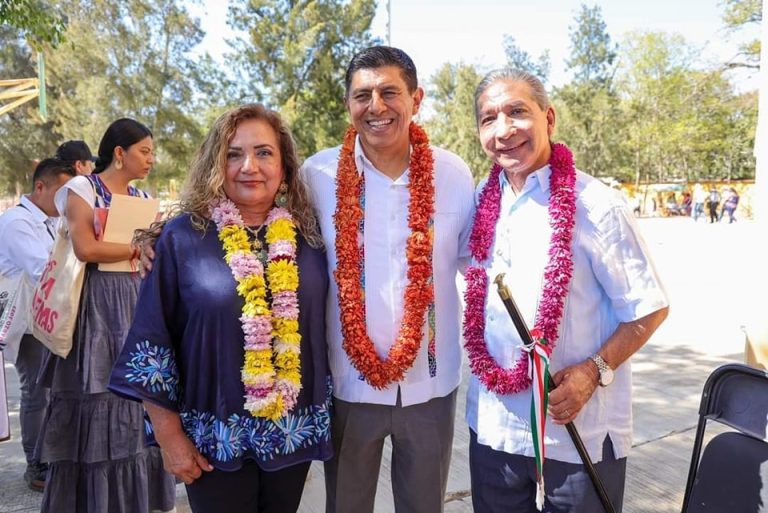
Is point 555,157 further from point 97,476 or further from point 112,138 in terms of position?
point 97,476

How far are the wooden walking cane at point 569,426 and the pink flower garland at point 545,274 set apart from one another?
0.09 m

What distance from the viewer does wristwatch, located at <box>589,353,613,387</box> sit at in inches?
77.1

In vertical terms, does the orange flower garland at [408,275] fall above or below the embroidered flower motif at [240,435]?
above

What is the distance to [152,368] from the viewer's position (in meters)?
1.99

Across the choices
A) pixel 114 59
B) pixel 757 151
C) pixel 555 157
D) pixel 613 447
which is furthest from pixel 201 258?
pixel 114 59

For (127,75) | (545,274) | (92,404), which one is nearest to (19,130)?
(127,75)

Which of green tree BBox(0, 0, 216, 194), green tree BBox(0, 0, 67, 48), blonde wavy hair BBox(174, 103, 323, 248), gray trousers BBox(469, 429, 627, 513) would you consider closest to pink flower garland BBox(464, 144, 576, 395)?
gray trousers BBox(469, 429, 627, 513)

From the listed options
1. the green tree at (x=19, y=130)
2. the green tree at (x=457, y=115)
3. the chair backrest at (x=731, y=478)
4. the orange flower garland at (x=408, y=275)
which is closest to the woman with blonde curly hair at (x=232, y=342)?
the orange flower garland at (x=408, y=275)

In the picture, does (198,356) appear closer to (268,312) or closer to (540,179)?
(268,312)

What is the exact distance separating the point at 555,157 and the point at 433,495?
4.85 ft

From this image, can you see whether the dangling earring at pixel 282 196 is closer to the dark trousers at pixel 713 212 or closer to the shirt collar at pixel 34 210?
the shirt collar at pixel 34 210

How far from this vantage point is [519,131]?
208cm

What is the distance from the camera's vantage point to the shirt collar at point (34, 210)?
3904mm

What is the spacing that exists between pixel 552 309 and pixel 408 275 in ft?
1.95
